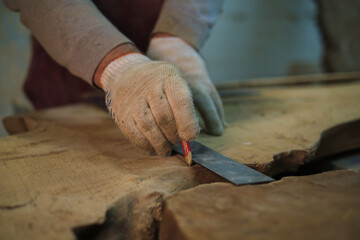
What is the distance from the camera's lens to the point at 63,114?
1.54m

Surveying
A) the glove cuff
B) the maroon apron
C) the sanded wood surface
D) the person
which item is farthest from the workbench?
the maroon apron

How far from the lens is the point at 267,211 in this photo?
628mm

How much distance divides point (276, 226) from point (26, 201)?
523 mm

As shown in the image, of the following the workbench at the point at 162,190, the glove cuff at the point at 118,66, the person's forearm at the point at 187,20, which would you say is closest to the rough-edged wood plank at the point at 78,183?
the workbench at the point at 162,190

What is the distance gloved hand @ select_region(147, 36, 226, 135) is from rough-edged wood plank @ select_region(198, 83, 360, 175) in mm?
66

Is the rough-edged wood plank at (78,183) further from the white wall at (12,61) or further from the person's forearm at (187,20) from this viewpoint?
the white wall at (12,61)

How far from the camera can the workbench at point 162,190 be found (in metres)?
0.59

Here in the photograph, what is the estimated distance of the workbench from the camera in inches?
23.3

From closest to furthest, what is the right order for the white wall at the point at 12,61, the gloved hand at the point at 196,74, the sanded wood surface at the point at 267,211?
the sanded wood surface at the point at 267,211
the gloved hand at the point at 196,74
the white wall at the point at 12,61

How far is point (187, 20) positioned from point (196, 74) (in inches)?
12.9

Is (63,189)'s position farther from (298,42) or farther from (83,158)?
(298,42)

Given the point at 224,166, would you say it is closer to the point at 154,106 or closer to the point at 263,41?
the point at 154,106

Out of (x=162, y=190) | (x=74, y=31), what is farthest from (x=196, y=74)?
(x=162, y=190)

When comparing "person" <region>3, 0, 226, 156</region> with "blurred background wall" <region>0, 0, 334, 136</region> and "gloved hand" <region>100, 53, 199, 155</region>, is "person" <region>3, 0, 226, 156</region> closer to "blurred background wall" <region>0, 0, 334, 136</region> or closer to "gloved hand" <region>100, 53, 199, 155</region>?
"gloved hand" <region>100, 53, 199, 155</region>
